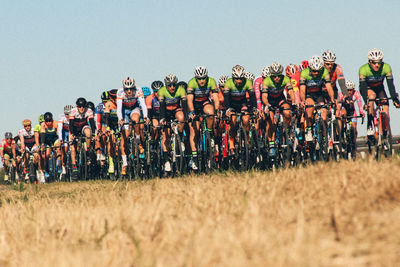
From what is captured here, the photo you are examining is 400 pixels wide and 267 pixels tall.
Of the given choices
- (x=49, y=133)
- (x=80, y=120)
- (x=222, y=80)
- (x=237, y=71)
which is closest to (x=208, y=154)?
(x=237, y=71)

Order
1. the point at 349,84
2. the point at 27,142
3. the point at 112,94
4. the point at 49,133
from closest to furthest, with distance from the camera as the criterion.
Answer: the point at 349,84 → the point at 112,94 → the point at 49,133 → the point at 27,142

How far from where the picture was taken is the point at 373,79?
14.0 m

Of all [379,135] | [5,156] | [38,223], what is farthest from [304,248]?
[5,156]

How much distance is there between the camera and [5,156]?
31188 mm

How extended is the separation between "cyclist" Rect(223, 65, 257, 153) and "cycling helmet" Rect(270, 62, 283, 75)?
2.50 ft

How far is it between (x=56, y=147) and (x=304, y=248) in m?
20.8

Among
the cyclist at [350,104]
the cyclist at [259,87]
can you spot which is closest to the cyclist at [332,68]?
the cyclist at [350,104]

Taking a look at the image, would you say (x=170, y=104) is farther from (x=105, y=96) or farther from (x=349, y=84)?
(x=349, y=84)

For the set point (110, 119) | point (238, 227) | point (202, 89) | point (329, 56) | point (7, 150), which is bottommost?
point (238, 227)

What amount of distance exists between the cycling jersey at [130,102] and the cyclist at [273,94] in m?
3.35

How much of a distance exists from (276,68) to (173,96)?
2.79 meters

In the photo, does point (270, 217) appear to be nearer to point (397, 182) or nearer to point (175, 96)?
point (397, 182)

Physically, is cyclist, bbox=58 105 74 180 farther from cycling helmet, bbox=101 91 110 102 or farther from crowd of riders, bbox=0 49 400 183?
crowd of riders, bbox=0 49 400 183

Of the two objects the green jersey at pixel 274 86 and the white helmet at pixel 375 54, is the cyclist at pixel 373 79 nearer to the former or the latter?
the white helmet at pixel 375 54
